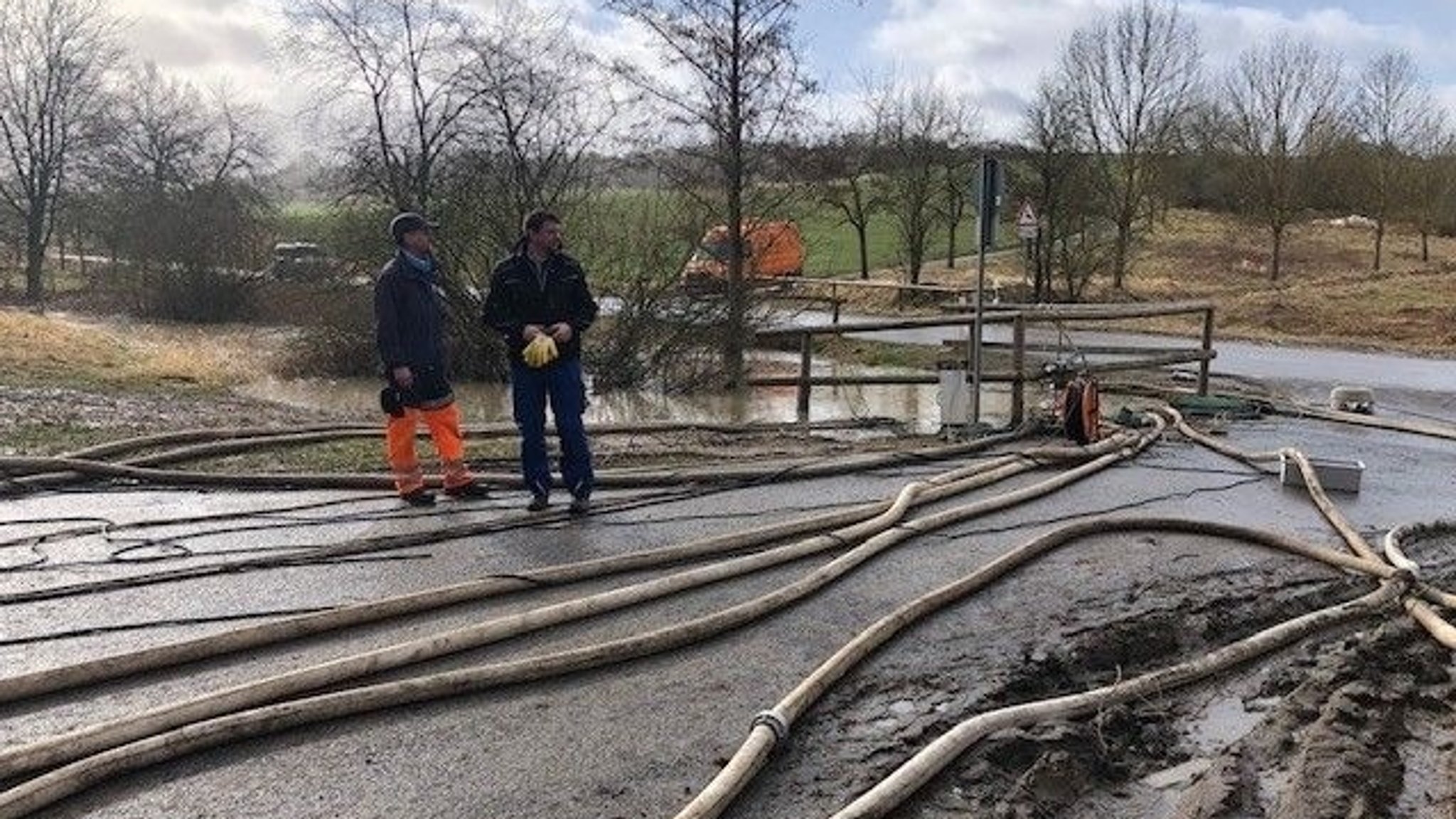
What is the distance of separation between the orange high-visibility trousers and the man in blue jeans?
56 centimetres

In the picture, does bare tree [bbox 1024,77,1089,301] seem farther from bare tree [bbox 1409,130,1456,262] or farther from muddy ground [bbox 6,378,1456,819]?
muddy ground [bbox 6,378,1456,819]

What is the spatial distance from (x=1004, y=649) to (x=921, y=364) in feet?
61.6

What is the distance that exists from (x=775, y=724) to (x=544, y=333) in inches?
147

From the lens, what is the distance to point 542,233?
23.7ft

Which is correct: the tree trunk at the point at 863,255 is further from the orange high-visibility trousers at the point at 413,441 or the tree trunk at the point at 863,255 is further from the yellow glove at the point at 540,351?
the yellow glove at the point at 540,351

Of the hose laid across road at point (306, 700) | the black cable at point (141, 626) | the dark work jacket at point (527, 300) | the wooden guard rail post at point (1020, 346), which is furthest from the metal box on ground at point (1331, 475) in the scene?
the black cable at point (141, 626)

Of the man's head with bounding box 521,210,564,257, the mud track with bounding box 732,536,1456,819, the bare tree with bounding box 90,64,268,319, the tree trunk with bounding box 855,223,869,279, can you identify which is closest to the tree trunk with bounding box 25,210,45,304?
the bare tree with bounding box 90,64,268,319

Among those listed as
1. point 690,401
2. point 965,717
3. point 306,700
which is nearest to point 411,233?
point 306,700

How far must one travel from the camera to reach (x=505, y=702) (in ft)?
14.5

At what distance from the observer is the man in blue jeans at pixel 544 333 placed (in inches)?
287

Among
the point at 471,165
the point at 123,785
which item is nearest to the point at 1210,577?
the point at 123,785

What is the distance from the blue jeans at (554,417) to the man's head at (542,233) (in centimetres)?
68

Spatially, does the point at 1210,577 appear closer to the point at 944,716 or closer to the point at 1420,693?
the point at 1420,693

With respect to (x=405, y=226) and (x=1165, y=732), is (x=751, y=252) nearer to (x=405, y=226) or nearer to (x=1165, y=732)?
(x=405, y=226)
